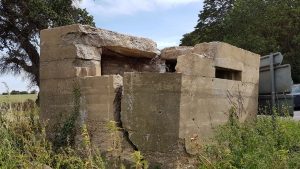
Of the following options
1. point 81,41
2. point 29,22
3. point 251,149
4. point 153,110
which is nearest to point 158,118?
point 153,110

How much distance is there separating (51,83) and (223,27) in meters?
26.4

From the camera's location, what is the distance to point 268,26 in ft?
103

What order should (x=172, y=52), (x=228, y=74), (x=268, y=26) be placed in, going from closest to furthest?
1. (x=228, y=74)
2. (x=172, y=52)
3. (x=268, y=26)

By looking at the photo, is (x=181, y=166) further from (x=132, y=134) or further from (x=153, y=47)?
(x=153, y=47)

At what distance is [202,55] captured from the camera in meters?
7.46

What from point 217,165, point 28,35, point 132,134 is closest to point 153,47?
point 132,134

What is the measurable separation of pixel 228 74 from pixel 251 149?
275 cm

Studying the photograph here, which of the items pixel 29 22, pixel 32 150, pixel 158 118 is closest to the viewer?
pixel 32 150

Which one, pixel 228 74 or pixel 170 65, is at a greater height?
pixel 170 65

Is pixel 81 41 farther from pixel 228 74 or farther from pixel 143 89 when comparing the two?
pixel 228 74

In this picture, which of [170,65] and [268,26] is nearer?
[170,65]

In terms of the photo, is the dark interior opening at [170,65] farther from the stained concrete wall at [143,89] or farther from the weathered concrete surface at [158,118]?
the weathered concrete surface at [158,118]

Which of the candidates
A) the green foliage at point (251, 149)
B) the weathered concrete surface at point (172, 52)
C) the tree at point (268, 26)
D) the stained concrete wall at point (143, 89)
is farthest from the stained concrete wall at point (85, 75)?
the tree at point (268, 26)

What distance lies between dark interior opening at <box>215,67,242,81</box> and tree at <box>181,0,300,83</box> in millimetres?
21293
